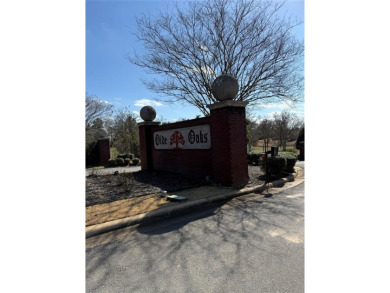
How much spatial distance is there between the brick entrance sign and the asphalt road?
2.31 metres

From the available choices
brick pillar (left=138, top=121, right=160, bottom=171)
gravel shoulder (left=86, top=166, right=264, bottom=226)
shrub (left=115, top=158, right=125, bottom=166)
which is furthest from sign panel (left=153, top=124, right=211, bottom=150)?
shrub (left=115, top=158, right=125, bottom=166)

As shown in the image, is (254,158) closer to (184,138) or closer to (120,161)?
(184,138)

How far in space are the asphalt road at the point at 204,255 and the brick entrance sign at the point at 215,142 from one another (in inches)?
90.9

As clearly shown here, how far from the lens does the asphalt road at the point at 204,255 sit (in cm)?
222

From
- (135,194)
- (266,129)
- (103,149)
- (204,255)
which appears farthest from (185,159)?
(266,129)

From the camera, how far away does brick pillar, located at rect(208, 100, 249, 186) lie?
6.19m

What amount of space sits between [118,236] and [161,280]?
140cm

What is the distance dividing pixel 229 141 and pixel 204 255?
3.80m

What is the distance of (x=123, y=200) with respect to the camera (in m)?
5.28

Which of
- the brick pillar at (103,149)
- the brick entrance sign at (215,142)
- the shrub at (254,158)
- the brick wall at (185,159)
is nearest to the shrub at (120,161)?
the brick pillar at (103,149)

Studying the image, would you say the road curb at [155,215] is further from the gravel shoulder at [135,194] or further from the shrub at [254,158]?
the shrub at [254,158]

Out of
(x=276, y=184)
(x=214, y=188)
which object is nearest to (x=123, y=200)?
(x=214, y=188)

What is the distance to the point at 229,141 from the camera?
20.2 feet

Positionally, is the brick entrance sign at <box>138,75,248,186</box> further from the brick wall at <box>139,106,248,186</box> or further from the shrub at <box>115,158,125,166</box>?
the shrub at <box>115,158,125,166</box>
